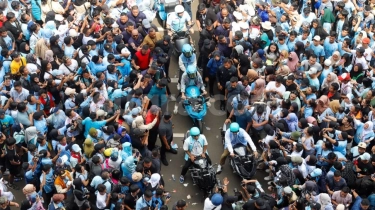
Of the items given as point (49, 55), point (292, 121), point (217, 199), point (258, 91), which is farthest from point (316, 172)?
point (49, 55)

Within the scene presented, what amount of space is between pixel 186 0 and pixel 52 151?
5.86m

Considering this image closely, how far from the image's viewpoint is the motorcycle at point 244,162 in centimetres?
1220

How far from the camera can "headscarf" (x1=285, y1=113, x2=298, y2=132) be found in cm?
1219

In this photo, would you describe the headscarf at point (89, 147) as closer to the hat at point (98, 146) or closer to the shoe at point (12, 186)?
the hat at point (98, 146)

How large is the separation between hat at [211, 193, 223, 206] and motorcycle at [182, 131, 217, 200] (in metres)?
1.28

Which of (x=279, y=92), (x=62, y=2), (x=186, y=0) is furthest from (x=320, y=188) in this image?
(x=62, y=2)

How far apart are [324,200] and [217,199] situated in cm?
188

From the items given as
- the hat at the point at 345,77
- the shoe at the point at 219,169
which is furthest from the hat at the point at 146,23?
the hat at the point at 345,77

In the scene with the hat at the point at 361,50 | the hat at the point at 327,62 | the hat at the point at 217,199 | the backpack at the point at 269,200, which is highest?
the hat at the point at 361,50

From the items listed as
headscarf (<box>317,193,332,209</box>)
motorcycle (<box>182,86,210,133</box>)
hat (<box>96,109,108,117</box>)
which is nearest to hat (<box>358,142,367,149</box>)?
headscarf (<box>317,193,332,209</box>)

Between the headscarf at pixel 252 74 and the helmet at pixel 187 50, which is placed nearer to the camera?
the headscarf at pixel 252 74

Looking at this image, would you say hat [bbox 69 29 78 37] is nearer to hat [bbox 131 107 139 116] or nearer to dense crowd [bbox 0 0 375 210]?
dense crowd [bbox 0 0 375 210]

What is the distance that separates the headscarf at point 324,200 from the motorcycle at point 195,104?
3837mm

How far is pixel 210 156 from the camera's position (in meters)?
13.5
